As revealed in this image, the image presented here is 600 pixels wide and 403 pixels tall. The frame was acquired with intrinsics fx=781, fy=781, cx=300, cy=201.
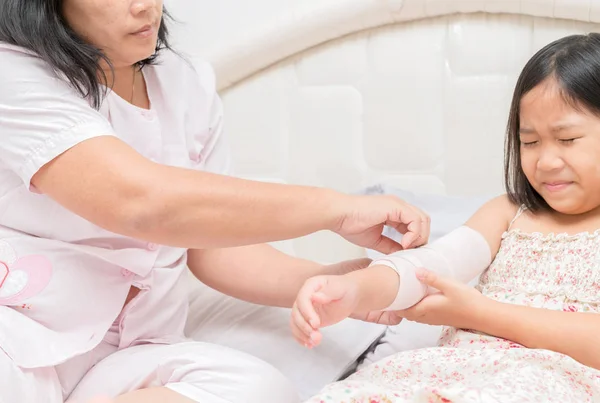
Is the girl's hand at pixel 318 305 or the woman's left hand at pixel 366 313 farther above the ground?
the girl's hand at pixel 318 305

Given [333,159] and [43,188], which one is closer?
[43,188]

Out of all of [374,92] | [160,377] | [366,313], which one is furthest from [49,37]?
[374,92]

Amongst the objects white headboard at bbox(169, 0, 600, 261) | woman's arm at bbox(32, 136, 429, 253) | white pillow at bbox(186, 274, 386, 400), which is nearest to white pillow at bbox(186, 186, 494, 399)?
white pillow at bbox(186, 274, 386, 400)

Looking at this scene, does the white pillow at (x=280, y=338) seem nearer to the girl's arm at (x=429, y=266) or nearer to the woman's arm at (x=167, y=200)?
the girl's arm at (x=429, y=266)

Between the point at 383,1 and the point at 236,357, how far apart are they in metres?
0.91

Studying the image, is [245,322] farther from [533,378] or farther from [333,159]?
[533,378]

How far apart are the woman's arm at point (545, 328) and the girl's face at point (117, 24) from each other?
616mm

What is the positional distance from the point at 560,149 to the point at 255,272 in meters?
0.55

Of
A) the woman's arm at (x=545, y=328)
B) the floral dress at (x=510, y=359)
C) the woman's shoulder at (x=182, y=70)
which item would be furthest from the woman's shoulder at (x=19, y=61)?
the woman's arm at (x=545, y=328)

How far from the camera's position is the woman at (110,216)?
0.97m

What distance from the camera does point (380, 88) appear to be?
173cm

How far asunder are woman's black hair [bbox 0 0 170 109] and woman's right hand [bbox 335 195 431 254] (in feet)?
1.31

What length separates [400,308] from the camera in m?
1.14

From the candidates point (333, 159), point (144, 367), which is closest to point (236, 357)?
point (144, 367)
